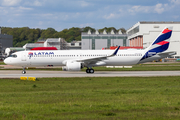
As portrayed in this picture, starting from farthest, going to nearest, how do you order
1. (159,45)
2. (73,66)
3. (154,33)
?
(154,33), (159,45), (73,66)

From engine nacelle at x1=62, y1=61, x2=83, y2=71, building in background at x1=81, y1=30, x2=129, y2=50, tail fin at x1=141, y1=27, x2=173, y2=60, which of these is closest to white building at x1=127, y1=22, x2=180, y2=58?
building in background at x1=81, y1=30, x2=129, y2=50

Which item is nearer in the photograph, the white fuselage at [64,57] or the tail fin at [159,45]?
the white fuselage at [64,57]

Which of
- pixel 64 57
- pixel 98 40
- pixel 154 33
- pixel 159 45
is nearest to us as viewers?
pixel 64 57

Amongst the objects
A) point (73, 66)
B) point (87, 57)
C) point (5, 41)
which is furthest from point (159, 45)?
point (5, 41)

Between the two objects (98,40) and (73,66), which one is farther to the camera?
(98,40)

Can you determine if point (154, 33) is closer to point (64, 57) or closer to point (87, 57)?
point (87, 57)

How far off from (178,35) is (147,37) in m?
13.0

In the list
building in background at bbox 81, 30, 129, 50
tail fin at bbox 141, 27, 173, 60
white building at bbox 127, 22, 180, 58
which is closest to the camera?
tail fin at bbox 141, 27, 173, 60

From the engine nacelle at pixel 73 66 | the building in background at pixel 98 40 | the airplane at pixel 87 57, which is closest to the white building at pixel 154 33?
the building in background at pixel 98 40

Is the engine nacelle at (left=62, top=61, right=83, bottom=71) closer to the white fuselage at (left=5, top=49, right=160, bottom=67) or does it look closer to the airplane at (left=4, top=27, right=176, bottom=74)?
the airplane at (left=4, top=27, right=176, bottom=74)

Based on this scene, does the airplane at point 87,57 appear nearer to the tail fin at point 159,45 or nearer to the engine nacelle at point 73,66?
the tail fin at point 159,45

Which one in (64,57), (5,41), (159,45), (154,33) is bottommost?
(64,57)

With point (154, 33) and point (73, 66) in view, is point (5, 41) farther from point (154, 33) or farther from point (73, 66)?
point (73, 66)

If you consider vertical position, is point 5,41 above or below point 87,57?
above
